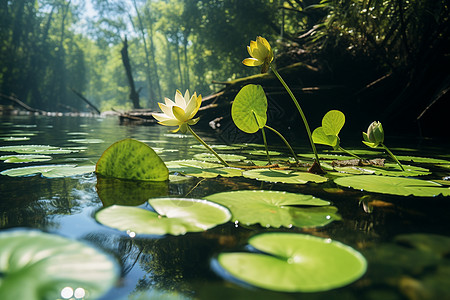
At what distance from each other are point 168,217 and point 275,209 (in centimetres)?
26

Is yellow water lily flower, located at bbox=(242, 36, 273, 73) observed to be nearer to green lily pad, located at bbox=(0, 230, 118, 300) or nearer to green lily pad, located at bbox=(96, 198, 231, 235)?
green lily pad, located at bbox=(96, 198, 231, 235)

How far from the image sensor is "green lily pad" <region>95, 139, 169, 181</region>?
98cm

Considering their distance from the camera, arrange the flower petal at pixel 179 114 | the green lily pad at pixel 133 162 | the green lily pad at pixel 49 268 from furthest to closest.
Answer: the flower petal at pixel 179 114, the green lily pad at pixel 133 162, the green lily pad at pixel 49 268

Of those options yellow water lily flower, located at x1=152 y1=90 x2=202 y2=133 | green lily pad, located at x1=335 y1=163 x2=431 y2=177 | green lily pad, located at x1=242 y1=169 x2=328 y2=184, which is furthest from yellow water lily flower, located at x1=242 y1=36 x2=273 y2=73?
green lily pad, located at x1=335 y1=163 x2=431 y2=177

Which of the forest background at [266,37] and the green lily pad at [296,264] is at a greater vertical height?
the forest background at [266,37]

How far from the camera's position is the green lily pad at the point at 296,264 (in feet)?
1.22

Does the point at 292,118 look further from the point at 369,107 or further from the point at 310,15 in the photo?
the point at 310,15

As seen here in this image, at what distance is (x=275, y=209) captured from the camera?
0.69m

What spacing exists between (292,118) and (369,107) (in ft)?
3.82

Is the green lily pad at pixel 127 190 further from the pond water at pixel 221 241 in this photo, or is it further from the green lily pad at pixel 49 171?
the green lily pad at pixel 49 171

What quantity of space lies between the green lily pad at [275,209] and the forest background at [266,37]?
10.2 feet

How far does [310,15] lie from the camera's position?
5566mm

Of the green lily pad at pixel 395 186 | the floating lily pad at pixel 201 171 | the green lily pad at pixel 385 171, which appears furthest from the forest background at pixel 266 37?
the floating lily pad at pixel 201 171

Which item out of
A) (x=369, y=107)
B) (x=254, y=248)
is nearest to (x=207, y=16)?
(x=369, y=107)
